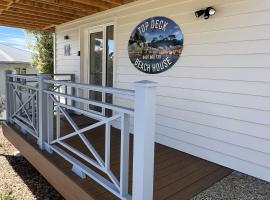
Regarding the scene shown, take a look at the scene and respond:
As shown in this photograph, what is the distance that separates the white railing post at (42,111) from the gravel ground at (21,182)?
69cm

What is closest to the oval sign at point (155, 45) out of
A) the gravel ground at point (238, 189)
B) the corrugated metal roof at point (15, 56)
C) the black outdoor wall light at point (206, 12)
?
the black outdoor wall light at point (206, 12)

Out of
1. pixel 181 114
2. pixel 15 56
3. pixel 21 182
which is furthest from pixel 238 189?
pixel 15 56

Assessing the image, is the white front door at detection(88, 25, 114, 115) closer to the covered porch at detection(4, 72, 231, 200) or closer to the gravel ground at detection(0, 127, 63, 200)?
the covered porch at detection(4, 72, 231, 200)

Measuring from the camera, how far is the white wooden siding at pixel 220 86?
2.81m

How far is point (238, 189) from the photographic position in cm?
262

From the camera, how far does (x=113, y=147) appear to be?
382 cm

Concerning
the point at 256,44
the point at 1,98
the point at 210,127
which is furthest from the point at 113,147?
the point at 1,98

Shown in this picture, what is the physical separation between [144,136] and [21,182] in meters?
2.96

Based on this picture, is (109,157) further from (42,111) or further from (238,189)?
(42,111)

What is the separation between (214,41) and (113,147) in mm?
2030

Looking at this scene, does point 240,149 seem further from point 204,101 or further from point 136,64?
point 136,64

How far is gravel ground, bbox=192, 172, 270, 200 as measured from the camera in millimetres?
2457

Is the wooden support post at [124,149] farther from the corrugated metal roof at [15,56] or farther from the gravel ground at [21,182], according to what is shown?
the corrugated metal roof at [15,56]

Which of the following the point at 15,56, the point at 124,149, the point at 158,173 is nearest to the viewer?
the point at 124,149
